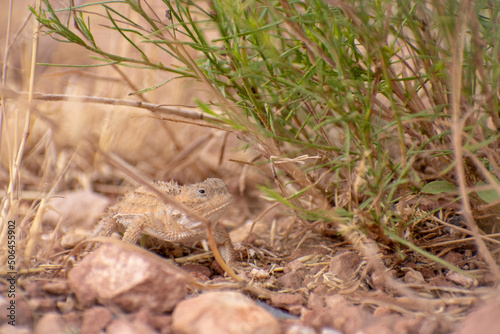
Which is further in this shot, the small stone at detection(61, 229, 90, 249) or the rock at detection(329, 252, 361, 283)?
the small stone at detection(61, 229, 90, 249)

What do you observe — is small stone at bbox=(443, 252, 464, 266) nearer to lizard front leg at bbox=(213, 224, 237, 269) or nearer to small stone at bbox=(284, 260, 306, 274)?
small stone at bbox=(284, 260, 306, 274)

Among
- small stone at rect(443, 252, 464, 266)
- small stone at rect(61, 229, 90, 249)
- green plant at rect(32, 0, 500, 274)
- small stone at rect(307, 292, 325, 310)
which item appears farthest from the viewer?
small stone at rect(61, 229, 90, 249)

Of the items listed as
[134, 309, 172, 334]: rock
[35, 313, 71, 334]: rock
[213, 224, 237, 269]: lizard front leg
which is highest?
[134, 309, 172, 334]: rock

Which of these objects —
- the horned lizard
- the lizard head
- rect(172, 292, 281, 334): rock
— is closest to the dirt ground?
rect(172, 292, 281, 334): rock

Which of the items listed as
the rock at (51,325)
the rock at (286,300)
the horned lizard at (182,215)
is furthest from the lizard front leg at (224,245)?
the rock at (51,325)

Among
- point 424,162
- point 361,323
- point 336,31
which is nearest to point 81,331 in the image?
point 361,323

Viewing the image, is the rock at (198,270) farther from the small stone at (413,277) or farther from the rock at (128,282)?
the small stone at (413,277)
